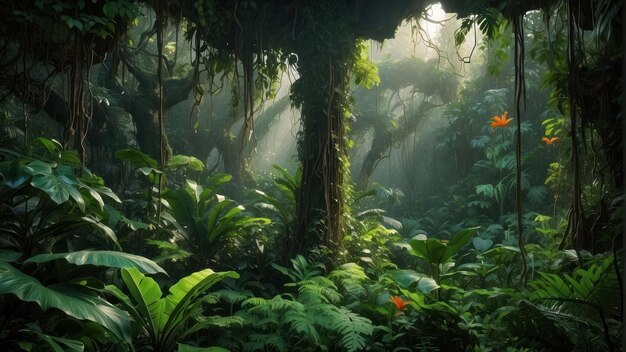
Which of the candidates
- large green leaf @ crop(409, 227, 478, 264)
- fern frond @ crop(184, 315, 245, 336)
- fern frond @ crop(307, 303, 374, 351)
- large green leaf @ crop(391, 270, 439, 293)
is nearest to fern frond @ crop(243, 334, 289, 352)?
fern frond @ crop(184, 315, 245, 336)

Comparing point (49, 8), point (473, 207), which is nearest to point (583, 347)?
point (49, 8)

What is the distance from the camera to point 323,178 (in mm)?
4750

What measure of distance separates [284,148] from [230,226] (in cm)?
1482

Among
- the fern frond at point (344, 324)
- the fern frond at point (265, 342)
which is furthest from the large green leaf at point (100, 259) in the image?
the fern frond at point (344, 324)

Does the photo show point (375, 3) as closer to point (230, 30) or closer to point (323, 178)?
point (230, 30)

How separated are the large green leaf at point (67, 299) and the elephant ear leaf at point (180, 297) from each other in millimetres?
520

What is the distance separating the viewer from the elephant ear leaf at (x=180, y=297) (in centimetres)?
319

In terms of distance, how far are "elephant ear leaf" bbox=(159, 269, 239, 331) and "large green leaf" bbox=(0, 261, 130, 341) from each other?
0.52m

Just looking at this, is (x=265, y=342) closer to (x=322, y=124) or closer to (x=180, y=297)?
(x=180, y=297)

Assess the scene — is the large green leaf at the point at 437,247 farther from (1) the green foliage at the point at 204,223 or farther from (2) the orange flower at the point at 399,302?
(1) the green foliage at the point at 204,223

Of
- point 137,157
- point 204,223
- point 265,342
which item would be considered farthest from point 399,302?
point 137,157

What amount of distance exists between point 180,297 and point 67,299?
0.83 metres

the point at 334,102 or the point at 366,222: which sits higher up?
the point at 334,102

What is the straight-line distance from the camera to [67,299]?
2486 millimetres
